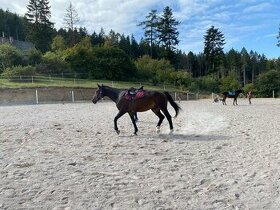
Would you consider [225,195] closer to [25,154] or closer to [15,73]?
[25,154]

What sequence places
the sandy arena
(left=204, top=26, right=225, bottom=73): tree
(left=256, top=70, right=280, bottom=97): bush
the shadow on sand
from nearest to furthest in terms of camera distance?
the sandy arena → the shadow on sand → (left=256, top=70, right=280, bottom=97): bush → (left=204, top=26, right=225, bottom=73): tree

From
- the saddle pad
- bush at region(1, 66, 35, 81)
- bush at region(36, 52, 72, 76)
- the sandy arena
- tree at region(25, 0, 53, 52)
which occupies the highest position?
tree at region(25, 0, 53, 52)

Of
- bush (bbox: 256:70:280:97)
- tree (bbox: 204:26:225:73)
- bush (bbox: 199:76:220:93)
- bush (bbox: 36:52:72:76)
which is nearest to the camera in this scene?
bush (bbox: 36:52:72:76)

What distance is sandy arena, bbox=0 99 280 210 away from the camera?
196 inches

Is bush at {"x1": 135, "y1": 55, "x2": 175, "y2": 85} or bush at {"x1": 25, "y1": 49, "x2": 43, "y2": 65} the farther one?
bush at {"x1": 135, "y1": 55, "x2": 175, "y2": 85}

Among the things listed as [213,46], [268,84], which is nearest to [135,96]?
[268,84]

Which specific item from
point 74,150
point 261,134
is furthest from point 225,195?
point 261,134

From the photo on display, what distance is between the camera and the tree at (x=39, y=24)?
273 feet

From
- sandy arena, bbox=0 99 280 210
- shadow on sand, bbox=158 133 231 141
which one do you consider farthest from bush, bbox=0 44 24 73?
shadow on sand, bbox=158 133 231 141

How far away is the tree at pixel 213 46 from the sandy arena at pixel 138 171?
8999 cm

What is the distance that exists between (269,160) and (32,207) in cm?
518

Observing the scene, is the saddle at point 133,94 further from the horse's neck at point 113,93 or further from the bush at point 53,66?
the bush at point 53,66

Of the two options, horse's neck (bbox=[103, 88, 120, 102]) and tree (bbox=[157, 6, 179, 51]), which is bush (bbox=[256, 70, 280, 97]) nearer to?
tree (bbox=[157, 6, 179, 51])

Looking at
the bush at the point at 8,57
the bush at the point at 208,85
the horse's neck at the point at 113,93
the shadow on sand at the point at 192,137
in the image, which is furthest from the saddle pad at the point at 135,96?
the bush at the point at 208,85
